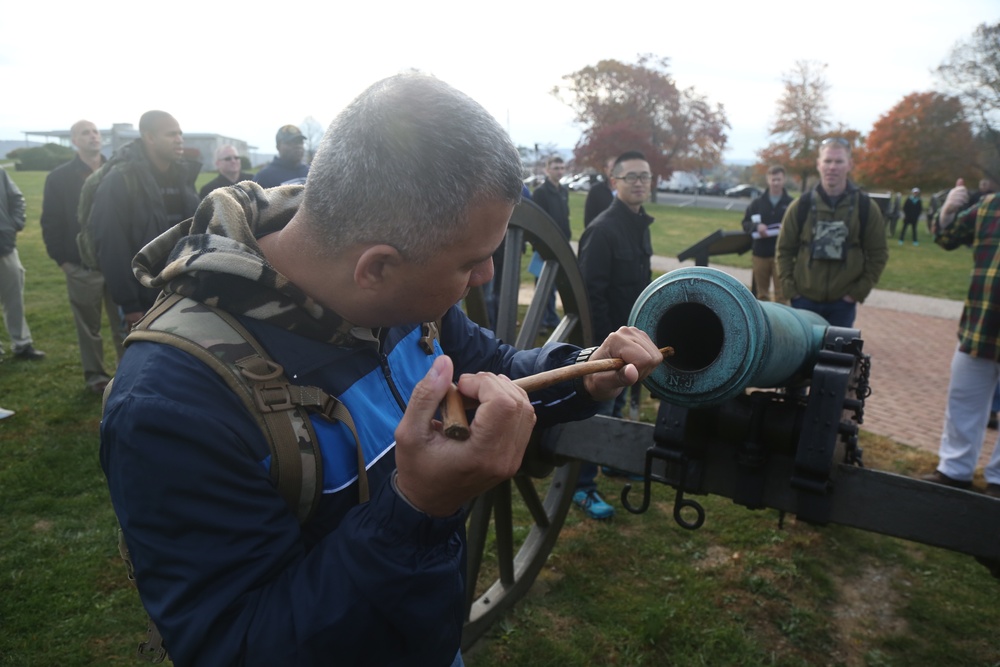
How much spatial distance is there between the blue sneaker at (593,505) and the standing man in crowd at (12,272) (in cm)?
556

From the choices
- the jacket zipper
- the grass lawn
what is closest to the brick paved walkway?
the grass lawn

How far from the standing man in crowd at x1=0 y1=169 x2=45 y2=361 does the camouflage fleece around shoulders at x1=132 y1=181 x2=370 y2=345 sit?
20.6ft

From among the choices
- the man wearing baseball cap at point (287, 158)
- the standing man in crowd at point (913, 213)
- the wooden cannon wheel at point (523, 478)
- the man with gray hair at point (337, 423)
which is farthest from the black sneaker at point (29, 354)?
the standing man in crowd at point (913, 213)

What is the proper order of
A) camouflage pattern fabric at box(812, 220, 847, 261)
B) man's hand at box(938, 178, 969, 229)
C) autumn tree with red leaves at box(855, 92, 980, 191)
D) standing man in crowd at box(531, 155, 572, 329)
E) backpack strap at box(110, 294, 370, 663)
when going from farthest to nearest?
autumn tree with red leaves at box(855, 92, 980, 191), standing man in crowd at box(531, 155, 572, 329), camouflage pattern fabric at box(812, 220, 847, 261), man's hand at box(938, 178, 969, 229), backpack strap at box(110, 294, 370, 663)

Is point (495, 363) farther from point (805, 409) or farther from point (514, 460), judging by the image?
point (805, 409)

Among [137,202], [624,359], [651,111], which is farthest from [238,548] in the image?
[651,111]

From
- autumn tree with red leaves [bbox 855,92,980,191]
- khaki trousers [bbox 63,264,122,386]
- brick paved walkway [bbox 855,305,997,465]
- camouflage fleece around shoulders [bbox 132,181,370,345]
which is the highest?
autumn tree with red leaves [bbox 855,92,980,191]

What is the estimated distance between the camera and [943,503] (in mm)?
2025

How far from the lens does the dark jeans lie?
5363mm

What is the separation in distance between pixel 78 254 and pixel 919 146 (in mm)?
33217

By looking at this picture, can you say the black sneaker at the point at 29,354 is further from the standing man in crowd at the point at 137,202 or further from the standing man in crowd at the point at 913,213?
the standing man in crowd at the point at 913,213

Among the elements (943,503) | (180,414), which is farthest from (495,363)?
(943,503)

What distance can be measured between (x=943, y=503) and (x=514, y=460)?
1.58 meters

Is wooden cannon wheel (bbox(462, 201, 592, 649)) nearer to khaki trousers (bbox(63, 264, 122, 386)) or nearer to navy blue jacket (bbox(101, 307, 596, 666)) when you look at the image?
navy blue jacket (bbox(101, 307, 596, 666))
